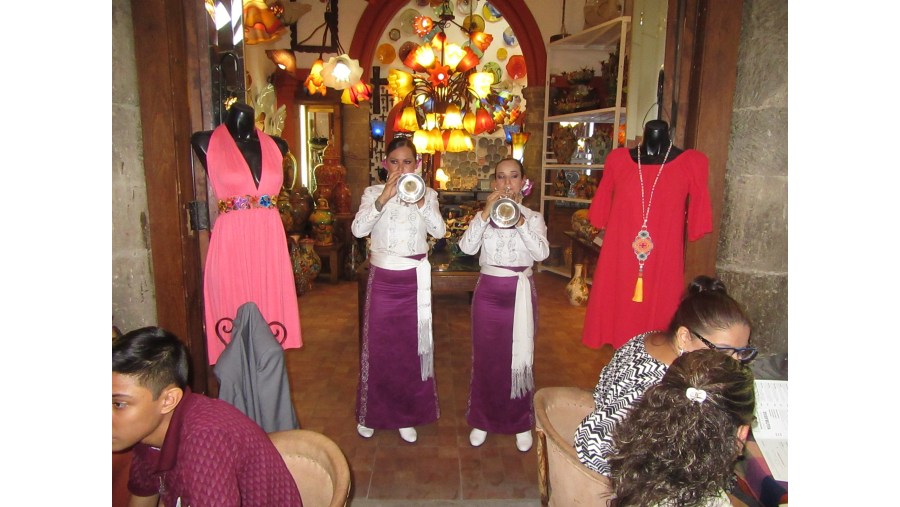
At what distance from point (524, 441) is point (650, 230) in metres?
1.23

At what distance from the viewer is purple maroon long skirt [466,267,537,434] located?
247cm

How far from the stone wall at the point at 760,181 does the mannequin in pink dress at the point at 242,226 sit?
6.13ft

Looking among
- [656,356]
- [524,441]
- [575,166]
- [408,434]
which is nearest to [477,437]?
[524,441]

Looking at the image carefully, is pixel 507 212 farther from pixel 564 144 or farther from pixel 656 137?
pixel 564 144

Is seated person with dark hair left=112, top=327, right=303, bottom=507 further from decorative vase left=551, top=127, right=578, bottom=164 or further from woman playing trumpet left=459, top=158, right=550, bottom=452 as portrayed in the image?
decorative vase left=551, top=127, right=578, bottom=164

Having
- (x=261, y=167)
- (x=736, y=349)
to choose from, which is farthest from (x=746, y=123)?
(x=261, y=167)

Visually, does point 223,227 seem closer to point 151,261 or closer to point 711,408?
point 151,261

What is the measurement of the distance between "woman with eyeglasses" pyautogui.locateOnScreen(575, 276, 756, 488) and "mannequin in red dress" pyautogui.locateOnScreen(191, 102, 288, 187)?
1.50 m

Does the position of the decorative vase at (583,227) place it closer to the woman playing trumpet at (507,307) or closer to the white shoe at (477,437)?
the woman playing trumpet at (507,307)

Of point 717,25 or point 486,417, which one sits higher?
point 717,25

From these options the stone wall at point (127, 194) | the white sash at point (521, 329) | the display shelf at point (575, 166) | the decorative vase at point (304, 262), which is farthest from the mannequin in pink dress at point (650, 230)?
the decorative vase at point (304, 262)

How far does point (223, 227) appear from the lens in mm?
1979

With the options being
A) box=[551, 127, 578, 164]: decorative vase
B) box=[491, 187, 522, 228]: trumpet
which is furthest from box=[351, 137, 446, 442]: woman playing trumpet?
box=[551, 127, 578, 164]: decorative vase

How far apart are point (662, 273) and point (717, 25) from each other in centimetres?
100
